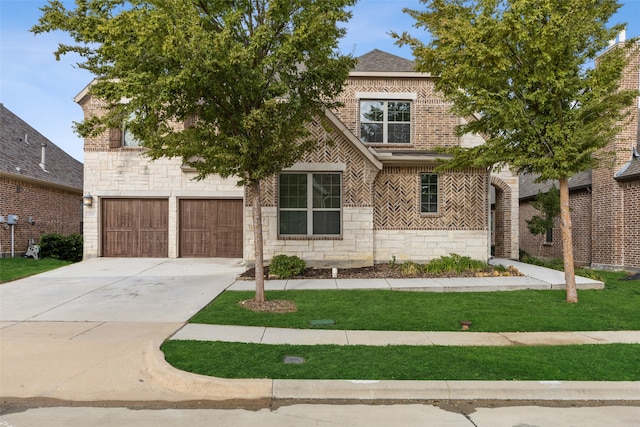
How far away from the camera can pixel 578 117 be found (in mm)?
8430

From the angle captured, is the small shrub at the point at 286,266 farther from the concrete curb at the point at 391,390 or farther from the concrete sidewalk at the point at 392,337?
the concrete curb at the point at 391,390

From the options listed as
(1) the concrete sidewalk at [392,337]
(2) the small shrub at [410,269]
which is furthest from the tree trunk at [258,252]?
(2) the small shrub at [410,269]

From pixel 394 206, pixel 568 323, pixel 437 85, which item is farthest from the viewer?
pixel 394 206

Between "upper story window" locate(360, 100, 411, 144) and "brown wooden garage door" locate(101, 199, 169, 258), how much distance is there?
8482 millimetres

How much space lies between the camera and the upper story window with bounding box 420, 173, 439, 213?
14.0 m

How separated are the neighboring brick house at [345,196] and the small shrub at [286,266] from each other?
937 mm

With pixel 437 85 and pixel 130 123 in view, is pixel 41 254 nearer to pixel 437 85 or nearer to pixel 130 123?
pixel 130 123

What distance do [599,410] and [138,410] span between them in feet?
15.9

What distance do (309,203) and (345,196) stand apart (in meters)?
1.19

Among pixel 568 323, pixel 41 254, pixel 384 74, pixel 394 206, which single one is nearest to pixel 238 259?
pixel 394 206

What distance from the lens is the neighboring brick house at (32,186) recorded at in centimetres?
1630

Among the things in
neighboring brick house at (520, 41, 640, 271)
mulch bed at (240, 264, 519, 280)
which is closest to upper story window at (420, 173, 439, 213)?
mulch bed at (240, 264, 519, 280)

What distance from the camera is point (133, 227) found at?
53.1 ft

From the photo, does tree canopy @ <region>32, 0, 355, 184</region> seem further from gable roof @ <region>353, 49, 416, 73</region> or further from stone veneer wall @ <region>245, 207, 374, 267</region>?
gable roof @ <region>353, 49, 416, 73</region>
